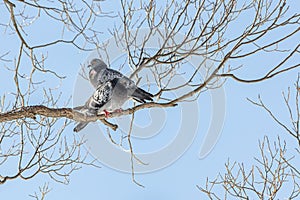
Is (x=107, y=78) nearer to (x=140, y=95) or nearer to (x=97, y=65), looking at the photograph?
(x=97, y=65)

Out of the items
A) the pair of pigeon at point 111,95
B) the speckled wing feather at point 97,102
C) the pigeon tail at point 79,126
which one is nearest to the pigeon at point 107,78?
the pair of pigeon at point 111,95

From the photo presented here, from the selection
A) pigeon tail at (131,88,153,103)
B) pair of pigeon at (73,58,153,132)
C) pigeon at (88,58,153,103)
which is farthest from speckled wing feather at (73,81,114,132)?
pigeon tail at (131,88,153,103)

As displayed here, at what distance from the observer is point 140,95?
3.21m

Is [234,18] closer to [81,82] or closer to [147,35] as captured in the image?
[147,35]

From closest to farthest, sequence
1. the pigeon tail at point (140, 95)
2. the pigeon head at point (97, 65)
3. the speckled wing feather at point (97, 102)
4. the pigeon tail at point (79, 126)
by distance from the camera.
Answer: the pigeon tail at point (140, 95)
the speckled wing feather at point (97, 102)
the pigeon tail at point (79, 126)
the pigeon head at point (97, 65)

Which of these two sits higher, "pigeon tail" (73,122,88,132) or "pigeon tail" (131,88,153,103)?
"pigeon tail" (131,88,153,103)

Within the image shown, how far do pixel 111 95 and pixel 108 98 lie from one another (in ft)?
0.15

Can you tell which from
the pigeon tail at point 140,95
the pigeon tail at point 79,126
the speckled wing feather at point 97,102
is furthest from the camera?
the pigeon tail at point 79,126

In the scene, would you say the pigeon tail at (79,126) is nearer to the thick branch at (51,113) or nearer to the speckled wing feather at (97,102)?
the speckled wing feather at (97,102)

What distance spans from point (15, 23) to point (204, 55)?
1.42 meters

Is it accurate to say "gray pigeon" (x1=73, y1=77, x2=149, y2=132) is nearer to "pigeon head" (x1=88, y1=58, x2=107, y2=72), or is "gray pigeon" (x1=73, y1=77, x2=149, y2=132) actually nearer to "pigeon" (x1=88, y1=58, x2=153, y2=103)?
"pigeon" (x1=88, y1=58, x2=153, y2=103)

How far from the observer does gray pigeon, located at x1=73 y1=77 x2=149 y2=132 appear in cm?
327

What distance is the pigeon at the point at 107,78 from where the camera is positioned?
321 centimetres

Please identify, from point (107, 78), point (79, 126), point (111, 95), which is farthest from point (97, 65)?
point (79, 126)
